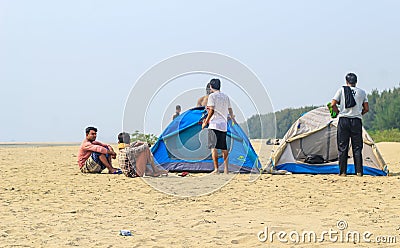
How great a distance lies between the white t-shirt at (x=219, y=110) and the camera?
937 centimetres

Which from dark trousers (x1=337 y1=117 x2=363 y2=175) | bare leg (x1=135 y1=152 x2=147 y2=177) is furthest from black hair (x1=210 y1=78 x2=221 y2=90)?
dark trousers (x1=337 y1=117 x2=363 y2=175)

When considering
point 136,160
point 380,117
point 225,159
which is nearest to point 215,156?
point 225,159

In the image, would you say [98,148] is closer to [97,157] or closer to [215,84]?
[97,157]

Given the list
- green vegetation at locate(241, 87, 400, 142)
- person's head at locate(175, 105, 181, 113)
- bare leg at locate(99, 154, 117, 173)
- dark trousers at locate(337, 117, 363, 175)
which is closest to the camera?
dark trousers at locate(337, 117, 363, 175)

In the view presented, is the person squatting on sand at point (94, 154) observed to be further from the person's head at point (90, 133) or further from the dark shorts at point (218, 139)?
the dark shorts at point (218, 139)

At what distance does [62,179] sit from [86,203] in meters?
2.81

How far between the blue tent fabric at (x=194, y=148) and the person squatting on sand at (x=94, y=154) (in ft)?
2.98

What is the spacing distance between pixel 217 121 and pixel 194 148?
4.18ft

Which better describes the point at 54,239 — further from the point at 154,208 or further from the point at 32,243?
the point at 154,208

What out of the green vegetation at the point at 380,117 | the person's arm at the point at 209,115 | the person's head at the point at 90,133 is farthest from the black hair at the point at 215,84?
the green vegetation at the point at 380,117

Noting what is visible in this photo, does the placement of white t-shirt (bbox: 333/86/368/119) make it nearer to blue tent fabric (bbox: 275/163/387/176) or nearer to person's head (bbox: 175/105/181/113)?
blue tent fabric (bbox: 275/163/387/176)

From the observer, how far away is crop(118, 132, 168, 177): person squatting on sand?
937 cm

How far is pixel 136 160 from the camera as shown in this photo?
941 cm

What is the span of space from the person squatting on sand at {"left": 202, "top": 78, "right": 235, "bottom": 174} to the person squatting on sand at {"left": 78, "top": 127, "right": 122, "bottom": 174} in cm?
197
